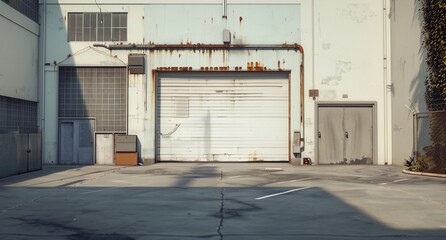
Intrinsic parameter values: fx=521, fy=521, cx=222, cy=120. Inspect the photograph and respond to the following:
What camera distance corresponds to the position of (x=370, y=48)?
2405 cm

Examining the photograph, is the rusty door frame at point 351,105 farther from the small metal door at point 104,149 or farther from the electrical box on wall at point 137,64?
the small metal door at point 104,149

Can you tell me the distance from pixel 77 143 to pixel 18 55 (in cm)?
473

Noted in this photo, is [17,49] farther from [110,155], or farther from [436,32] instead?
[436,32]

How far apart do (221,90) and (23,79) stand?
28.6 feet

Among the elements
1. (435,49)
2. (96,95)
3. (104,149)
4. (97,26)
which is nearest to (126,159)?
(104,149)

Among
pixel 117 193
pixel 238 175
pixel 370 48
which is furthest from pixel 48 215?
pixel 370 48

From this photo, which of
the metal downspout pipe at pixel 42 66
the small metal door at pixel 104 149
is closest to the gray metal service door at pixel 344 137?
the small metal door at pixel 104 149

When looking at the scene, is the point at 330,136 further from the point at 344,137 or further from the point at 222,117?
the point at 222,117

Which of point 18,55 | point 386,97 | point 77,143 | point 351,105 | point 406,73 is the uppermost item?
point 18,55

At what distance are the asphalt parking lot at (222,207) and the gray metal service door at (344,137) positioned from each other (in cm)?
646

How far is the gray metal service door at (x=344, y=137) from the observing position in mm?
23906

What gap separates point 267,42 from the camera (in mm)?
23984

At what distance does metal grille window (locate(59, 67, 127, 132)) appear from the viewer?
23922mm

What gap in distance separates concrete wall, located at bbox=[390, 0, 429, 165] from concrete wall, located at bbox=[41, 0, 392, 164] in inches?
25.5
